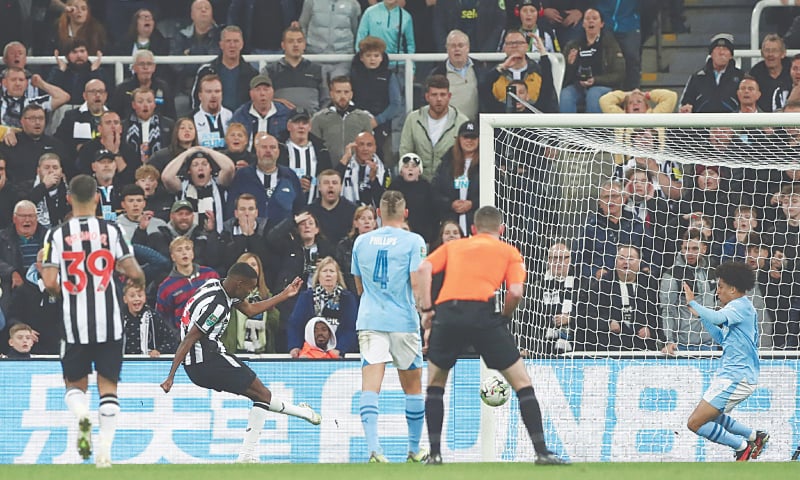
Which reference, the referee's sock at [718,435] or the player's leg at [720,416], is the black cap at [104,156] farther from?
the referee's sock at [718,435]

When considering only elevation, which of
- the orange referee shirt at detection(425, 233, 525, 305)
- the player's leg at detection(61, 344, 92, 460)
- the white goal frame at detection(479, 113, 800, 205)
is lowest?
the player's leg at detection(61, 344, 92, 460)

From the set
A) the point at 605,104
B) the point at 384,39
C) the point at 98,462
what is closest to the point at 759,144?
the point at 605,104

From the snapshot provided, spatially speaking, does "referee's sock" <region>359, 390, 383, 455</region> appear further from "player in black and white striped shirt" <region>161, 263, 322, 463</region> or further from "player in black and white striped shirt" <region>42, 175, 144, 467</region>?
"player in black and white striped shirt" <region>42, 175, 144, 467</region>

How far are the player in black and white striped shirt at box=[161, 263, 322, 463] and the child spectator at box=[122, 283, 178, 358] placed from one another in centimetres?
134

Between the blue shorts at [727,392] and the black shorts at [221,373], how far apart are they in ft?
12.6

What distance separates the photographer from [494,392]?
11.1 m

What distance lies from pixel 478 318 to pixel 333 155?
6327 mm


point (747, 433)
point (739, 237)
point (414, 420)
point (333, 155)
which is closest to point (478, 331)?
point (414, 420)

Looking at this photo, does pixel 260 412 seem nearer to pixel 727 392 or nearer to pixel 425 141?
pixel 727 392

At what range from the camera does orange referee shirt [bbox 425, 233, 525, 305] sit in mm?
9477

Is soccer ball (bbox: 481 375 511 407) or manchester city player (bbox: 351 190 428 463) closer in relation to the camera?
manchester city player (bbox: 351 190 428 463)

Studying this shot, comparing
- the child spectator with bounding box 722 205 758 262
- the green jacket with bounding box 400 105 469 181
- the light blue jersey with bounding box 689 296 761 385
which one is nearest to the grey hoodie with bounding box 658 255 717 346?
the child spectator with bounding box 722 205 758 262

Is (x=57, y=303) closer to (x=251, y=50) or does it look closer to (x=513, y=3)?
(x=251, y=50)

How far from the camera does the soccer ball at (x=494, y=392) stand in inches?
435
